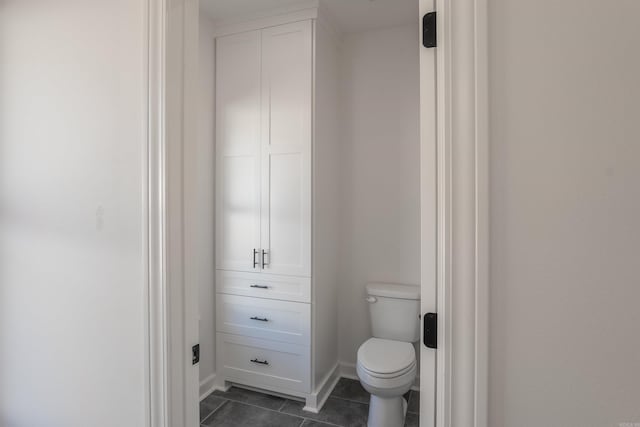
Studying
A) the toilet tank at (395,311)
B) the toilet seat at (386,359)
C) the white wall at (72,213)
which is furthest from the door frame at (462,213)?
the toilet tank at (395,311)

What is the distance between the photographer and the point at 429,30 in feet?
2.43

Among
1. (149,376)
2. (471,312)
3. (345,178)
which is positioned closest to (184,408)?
(149,376)

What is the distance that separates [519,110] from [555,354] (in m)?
0.50

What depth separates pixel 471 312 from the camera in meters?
0.68

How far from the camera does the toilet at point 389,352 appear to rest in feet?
5.98

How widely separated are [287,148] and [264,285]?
1.00m

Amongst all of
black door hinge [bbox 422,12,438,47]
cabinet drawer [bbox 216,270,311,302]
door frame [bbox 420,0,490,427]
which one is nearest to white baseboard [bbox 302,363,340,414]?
cabinet drawer [bbox 216,270,311,302]

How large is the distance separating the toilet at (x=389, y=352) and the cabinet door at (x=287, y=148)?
25.1 inches

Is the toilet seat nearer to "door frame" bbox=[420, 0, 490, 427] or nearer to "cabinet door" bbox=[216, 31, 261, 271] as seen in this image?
"cabinet door" bbox=[216, 31, 261, 271]

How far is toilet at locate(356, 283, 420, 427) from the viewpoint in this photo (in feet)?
5.98

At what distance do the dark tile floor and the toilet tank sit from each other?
483 millimetres

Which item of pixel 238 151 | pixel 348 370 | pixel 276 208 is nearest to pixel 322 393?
pixel 348 370

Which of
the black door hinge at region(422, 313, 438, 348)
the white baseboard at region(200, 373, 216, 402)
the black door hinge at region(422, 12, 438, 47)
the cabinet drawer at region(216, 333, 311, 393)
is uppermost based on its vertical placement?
the black door hinge at region(422, 12, 438, 47)

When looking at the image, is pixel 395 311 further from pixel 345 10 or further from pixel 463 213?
pixel 345 10
